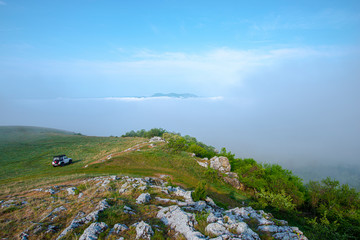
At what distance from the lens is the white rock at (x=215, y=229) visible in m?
9.19

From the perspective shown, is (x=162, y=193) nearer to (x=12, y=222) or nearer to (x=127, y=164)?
(x=12, y=222)

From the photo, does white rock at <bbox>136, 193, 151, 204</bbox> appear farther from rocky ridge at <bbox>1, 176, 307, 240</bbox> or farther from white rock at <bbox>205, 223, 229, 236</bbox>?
white rock at <bbox>205, 223, 229, 236</bbox>

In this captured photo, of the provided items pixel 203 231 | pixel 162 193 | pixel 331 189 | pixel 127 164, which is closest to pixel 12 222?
pixel 162 193

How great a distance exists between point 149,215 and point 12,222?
8.77m

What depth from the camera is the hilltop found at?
33.9ft

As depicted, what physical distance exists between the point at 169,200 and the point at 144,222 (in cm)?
480

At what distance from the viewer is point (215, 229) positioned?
9406 mm

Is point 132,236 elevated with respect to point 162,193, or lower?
elevated

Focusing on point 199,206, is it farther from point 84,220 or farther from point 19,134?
point 19,134

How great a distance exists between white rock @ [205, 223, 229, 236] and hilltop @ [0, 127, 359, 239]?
0.17 feet

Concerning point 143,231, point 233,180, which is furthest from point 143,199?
point 233,180

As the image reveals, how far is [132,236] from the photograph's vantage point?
9.21 meters

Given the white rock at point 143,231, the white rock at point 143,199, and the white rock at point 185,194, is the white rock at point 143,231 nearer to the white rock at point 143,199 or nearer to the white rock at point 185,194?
the white rock at point 143,199

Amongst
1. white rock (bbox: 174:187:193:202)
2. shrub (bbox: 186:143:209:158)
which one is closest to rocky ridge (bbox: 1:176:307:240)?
white rock (bbox: 174:187:193:202)
